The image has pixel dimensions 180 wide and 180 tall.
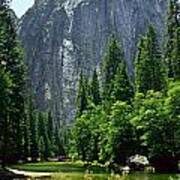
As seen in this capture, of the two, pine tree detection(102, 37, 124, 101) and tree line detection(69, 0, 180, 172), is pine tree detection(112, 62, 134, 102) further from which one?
pine tree detection(102, 37, 124, 101)

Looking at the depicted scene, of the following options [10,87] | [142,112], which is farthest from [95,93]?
[10,87]

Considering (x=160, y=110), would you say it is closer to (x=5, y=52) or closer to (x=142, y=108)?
(x=142, y=108)

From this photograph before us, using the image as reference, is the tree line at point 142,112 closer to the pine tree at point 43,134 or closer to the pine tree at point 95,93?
the pine tree at point 95,93

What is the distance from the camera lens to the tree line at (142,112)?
52.3m

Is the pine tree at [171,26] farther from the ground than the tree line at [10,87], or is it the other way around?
the pine tree at [171,26]

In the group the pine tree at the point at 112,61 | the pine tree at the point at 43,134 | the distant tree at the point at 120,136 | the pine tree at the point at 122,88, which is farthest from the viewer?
the pine tree at the point at 43,134

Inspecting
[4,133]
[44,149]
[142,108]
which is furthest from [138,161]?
[44,149]

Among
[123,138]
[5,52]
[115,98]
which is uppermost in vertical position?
[5,52]

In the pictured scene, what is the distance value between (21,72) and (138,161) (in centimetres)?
1896

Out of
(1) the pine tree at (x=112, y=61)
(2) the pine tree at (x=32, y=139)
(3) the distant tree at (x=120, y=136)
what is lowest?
(3) the distant tree at (x=120, y=136)

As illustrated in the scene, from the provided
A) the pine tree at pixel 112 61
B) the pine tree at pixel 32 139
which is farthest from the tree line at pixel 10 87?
the pine tree at pixel 32 139

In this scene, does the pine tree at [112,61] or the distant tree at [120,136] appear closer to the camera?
the distant tree at [120,136]

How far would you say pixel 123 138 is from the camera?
58344 millimetres

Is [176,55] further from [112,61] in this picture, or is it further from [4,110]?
[4,110]
